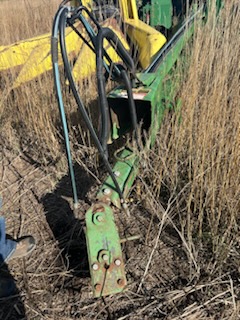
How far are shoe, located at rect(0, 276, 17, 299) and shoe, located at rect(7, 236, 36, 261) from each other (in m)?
0.13

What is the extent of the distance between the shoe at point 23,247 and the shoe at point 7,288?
0.42 ft

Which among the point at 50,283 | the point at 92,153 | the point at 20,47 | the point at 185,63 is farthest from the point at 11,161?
the point at 185,63

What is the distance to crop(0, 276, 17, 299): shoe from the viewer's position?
1538mm

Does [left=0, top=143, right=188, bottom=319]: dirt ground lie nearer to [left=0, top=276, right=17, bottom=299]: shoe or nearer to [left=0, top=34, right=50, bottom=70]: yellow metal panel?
[left=0, top=276, right=17, bottom=299]: shoe

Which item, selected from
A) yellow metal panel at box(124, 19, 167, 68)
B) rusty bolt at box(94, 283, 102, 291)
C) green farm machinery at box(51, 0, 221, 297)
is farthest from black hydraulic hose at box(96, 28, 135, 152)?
yellow metal panel at box(124, 19, 167, 68)

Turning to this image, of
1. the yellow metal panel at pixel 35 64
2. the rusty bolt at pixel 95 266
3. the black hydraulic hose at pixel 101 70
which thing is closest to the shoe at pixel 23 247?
the rusty bolt at pixel 95 266

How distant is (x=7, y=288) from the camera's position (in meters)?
1.55

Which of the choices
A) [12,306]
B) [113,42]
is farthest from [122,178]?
[12,306]

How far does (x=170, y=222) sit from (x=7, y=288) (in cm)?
81

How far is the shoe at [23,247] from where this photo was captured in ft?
A: 5.52

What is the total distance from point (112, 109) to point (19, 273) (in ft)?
2.99

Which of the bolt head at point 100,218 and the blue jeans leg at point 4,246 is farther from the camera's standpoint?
the blue jeans leg at point 4,246

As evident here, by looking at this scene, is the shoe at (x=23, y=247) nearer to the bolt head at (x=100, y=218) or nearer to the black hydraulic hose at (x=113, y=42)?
the bolt head at (x=100, y=218)

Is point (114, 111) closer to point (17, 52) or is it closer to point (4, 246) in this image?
point (4, 246)
